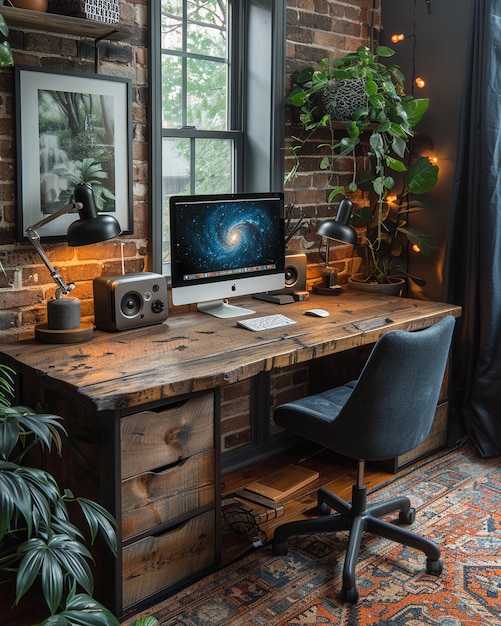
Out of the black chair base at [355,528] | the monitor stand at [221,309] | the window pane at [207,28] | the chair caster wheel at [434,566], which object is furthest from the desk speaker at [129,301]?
the chair caster wheel at [434,566]

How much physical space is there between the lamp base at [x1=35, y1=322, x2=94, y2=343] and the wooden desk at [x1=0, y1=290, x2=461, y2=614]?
1.2 inches

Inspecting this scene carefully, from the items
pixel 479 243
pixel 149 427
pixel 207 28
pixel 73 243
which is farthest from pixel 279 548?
pixel 207 28

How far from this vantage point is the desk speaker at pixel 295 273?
351 centimetres

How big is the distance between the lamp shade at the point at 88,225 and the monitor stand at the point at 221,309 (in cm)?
69

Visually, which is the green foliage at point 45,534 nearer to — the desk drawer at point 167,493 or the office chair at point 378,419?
the desk drawer at point 167,493

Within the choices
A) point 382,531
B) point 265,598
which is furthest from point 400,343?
point 265,598

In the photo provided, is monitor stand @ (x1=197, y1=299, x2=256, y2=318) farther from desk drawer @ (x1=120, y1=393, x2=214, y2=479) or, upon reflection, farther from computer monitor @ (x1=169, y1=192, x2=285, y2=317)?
desk drawer @ (x1=120, y1=393, x2=214, y2=479)

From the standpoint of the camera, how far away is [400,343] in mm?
2377

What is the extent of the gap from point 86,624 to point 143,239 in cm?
174

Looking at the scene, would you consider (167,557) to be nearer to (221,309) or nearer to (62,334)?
(62,334)

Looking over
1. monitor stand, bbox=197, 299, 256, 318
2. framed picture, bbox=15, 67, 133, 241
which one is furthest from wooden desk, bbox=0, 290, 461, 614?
framed picture, bbox=15, 67, 133, 241

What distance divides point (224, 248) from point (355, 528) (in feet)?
3.88

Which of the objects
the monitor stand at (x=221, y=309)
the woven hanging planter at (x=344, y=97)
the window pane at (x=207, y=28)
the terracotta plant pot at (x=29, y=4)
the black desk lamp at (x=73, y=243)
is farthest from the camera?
the woven hanging planter at (x=344, y=97)

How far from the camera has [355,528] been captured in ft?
8.75
